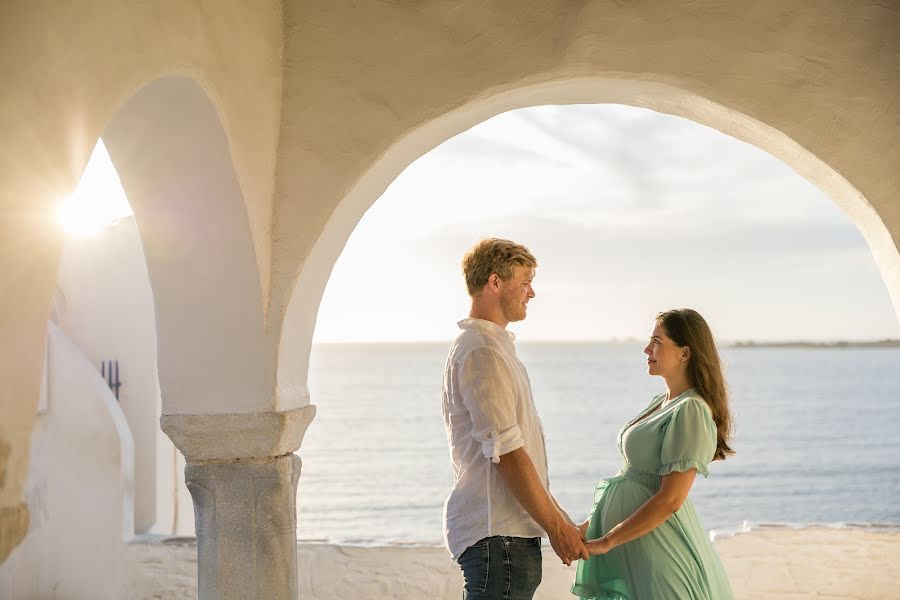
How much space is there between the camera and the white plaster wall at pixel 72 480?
23.9ft

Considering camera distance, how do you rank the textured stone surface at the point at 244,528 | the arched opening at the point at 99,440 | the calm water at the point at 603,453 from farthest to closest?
the calm water at the point at 603,453 < the arched opening at the point at 99,440 < the textured stone surface at the point at 244,528

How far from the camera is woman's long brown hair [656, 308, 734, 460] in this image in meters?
2.80

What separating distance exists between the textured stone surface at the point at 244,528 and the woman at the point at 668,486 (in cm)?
115

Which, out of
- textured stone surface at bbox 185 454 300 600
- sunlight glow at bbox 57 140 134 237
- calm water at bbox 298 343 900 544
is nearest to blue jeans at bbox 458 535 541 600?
textured stone surface at bbox 185 454 300 600

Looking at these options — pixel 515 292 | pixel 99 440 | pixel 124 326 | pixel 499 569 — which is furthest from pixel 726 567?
pixel 124 326

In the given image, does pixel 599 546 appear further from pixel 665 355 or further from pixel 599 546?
pixel 665 355

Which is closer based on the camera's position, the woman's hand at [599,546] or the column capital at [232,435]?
the woman's hand at [599,546]

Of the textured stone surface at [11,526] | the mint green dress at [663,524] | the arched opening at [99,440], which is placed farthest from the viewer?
the arched opening at [99,440]

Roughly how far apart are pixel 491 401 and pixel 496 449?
126 mm

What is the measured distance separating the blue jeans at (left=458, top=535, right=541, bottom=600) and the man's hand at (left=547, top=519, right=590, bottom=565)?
8 cm

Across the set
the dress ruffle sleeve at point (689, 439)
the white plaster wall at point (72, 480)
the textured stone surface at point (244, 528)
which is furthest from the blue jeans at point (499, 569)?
the white plaster wall at point (72, 480)

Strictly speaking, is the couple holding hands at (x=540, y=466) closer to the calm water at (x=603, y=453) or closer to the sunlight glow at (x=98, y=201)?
the sunlight glow at (x=98, y=201)

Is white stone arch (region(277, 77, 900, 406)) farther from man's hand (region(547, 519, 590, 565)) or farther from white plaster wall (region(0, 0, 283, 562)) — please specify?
man's hand (region(547, 519, 590, 565))

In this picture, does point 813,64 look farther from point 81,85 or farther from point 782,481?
point 782,481
